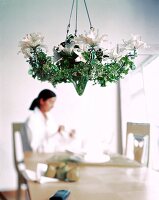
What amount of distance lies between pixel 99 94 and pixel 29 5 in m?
1.33

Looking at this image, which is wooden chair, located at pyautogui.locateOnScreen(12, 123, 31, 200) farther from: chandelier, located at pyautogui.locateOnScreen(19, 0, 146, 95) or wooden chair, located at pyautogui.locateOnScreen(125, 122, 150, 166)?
chandelier, located at pyautogui.locateOnScreen(19, 0, 146, 95)

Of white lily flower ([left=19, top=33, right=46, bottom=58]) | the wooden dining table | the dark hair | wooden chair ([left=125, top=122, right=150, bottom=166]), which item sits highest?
white lily flower ([left=19, top=33, right=46, bottom=58])

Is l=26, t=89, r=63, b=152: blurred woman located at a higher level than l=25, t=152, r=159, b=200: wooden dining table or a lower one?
higher

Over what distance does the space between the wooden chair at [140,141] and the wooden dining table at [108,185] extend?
561mm

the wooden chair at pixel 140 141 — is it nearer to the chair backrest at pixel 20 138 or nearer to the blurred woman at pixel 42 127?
the blurred woman at pixel 42 127

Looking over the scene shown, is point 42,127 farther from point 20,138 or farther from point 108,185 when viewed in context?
point 108,185

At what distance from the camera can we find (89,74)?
1.83 metres

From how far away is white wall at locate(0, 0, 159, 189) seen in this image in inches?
150

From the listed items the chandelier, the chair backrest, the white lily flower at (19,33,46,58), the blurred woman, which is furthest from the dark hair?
the white lily flower at (19,33,46,58)

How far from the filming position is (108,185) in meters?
1.78

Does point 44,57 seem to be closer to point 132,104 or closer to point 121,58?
point 121,58

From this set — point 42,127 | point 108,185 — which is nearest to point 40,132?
point 42,127

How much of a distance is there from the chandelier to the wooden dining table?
53cm

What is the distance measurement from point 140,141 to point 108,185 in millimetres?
1231
